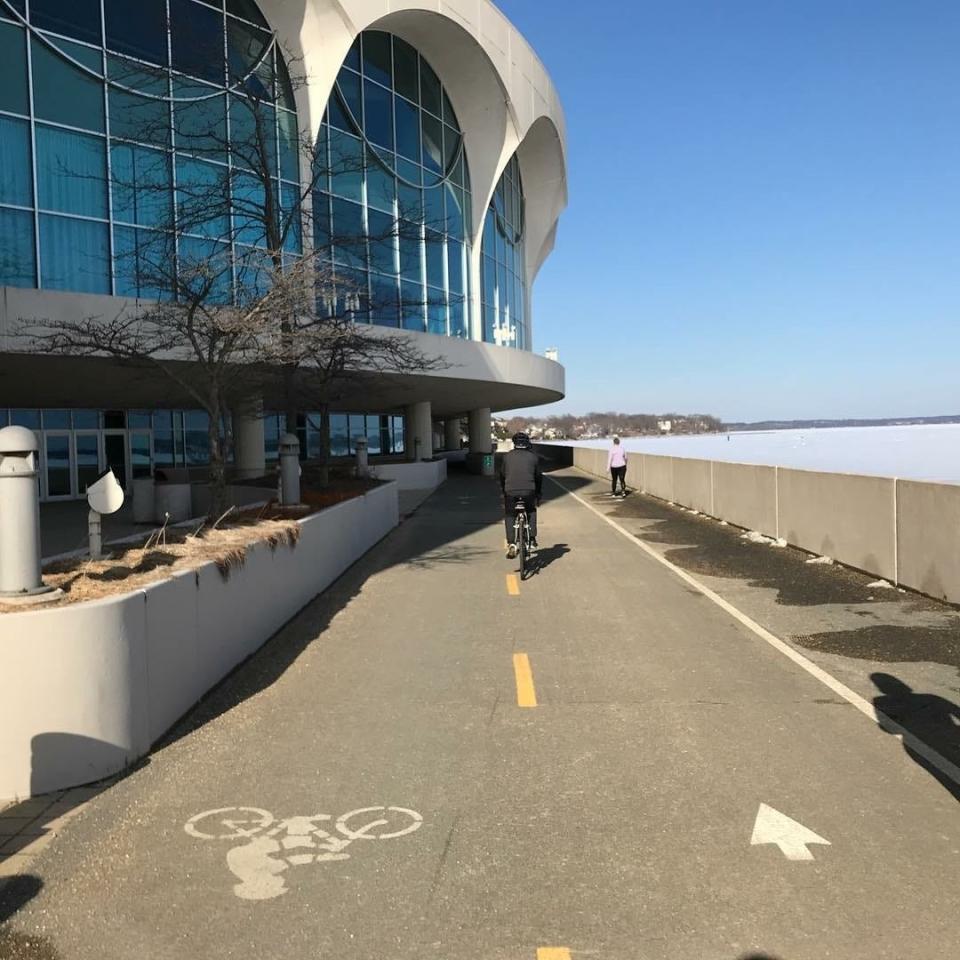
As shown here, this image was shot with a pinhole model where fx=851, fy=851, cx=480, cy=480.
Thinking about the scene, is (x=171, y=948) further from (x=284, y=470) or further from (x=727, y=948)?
(x=284, y=470)

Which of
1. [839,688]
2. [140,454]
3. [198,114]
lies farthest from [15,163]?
[839,688]

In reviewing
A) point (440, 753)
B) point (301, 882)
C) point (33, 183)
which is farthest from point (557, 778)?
point (33, 183)

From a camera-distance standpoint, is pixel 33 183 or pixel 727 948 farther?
pixel 33 183

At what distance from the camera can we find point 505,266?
43438mm

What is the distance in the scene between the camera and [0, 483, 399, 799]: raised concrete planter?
187 inches

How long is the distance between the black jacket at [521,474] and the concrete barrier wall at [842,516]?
14.7ft

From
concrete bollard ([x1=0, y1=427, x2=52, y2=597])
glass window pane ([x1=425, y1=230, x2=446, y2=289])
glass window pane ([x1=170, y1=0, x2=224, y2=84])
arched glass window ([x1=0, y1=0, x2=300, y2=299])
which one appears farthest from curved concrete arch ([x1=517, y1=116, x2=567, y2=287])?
concrete bollard ([x1=0, y1=427, x2=52, y2=597])

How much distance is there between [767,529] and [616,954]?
14023mm

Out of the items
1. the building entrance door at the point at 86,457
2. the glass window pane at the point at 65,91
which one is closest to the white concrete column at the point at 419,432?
the building entrance door at the point at 86,457

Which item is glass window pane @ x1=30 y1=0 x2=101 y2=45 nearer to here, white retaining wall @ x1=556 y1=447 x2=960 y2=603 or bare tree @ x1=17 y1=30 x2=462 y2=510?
bare tree @ x1=17 y1=30 x2=462 y2=510

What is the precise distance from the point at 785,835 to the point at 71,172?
2287 cm

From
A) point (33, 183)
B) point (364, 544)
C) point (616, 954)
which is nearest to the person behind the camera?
point (616, 954)

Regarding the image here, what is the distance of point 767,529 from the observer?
53.2 ft

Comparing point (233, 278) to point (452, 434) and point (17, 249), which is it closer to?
point (17, 249)
